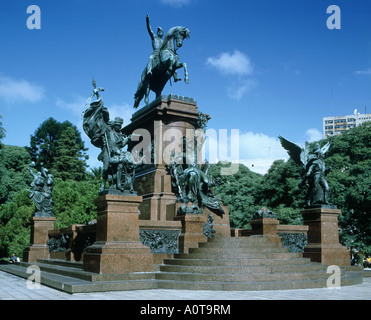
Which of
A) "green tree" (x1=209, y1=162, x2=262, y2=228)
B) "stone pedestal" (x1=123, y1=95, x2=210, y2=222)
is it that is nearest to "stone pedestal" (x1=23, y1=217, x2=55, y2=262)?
"stone pedestal" (x1=123, y1=95, x2=210, y2=222)

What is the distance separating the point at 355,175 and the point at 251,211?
8955mm

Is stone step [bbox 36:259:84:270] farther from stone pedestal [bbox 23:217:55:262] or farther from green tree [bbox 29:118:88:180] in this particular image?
green tree [bbox 29:118:88:180]

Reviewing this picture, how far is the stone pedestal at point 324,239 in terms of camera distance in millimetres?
14781

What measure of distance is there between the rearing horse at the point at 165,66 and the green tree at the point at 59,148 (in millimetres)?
36702

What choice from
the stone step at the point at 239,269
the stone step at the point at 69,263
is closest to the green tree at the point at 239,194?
the stone step at the point at 69,263

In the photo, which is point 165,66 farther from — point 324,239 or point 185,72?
point 324,239

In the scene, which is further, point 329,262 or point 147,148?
point 147,148

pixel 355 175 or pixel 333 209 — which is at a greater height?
pixel 355 175

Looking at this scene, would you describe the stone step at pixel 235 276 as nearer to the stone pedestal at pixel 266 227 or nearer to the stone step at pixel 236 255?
the stone step at pixel 236 255

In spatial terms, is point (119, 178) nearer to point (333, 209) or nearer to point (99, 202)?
point (99, 202)

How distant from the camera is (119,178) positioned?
472 inches

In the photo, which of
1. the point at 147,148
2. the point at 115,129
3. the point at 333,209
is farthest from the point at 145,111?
the point at 333,209

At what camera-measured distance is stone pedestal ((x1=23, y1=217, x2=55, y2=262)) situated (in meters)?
19.2

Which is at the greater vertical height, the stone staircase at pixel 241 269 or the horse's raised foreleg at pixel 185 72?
the horse's raised foreleg at pixel 185 72
